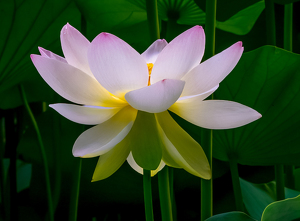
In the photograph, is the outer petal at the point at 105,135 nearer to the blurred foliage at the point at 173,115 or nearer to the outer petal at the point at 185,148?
the outer petal at the point at 185,148

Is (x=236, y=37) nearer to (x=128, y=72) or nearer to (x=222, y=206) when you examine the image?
(x=222, y=206)

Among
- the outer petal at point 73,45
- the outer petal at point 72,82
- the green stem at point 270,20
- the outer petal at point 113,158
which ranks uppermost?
the green stem at point 270,20

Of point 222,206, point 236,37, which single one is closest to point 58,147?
point 222,206

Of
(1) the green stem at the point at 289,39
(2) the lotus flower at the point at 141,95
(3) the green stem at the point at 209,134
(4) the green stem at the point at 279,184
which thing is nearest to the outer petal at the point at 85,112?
(2) the lotus flower at the point at 141,95

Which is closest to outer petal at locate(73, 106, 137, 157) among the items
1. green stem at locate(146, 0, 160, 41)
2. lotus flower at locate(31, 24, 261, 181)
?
lotus flower at locate(31, 24, 261, 181)

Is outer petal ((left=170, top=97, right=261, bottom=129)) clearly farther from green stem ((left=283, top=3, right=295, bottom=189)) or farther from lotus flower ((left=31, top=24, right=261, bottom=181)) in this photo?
green stem ((left=283, top=3, right=295, bottom=189))

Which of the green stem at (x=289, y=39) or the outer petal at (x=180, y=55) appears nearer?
the outer petal at (x=180, y=55)

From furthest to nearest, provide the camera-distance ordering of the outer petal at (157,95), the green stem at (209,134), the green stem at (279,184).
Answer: the green stem at (279,184) → the green stem at (209,134) → the outer petal at (157,95)

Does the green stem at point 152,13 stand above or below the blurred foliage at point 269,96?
above
